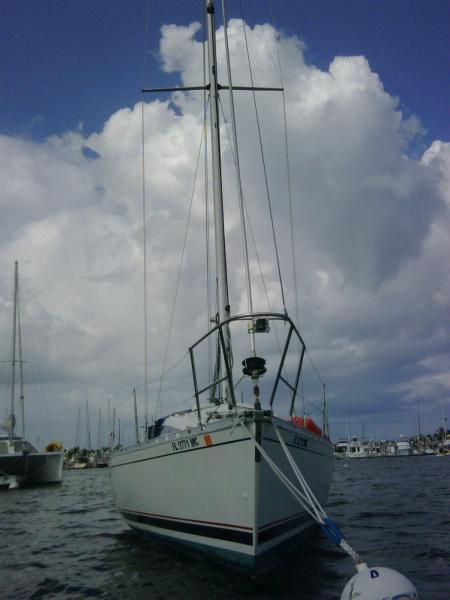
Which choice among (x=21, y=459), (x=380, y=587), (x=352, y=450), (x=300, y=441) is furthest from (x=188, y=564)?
(x=352, y=450)

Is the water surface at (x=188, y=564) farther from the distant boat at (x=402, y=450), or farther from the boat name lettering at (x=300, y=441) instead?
the distant boat at (x=402, y=450)

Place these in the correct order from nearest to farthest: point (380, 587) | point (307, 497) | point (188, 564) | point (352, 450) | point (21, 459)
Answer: point (380, 587), point (307, 497), point (188, 564), point (21, 459), point (352, 450)

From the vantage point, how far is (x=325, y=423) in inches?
573

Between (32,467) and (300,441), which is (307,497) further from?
(32,467)

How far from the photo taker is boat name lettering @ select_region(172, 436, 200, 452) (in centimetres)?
857

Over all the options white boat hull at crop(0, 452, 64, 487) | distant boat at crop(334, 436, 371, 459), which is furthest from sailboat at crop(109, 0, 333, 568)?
distant boat at crop(334, 436, 371, 459)

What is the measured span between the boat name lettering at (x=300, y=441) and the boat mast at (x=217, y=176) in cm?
340

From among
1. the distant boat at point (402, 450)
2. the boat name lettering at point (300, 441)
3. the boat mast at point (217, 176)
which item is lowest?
the distant boat at point (402, 450)

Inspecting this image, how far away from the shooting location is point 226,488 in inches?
311

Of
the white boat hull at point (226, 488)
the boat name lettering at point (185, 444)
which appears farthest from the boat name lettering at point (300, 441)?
the boat name lettering at point (185, 444)

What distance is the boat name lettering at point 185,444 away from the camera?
8570 millimetres

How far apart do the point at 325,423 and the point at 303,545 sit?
14.3ft

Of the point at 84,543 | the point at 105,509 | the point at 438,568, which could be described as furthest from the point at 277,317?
the point at 105,509

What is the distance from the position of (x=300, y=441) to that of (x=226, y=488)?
1.97 meters
